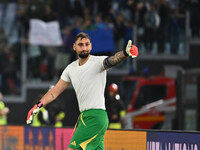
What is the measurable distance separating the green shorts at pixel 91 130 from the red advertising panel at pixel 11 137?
13.5 feet

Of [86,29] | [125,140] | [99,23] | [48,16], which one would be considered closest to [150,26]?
[99,23]

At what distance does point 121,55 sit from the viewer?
24.2ft

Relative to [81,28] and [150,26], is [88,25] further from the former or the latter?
[150,26]

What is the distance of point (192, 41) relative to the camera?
861 inches

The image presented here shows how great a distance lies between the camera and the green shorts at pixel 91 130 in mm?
7914

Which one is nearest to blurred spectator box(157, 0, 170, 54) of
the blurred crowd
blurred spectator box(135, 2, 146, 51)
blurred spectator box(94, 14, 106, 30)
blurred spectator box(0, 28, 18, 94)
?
the blurred crowd

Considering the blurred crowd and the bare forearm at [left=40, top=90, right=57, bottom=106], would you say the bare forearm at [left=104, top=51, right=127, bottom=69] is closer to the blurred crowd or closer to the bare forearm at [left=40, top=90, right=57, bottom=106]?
the bare forearm at [left=40, top=90, right=57, bottom=106]

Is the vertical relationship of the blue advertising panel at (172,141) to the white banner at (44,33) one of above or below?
below

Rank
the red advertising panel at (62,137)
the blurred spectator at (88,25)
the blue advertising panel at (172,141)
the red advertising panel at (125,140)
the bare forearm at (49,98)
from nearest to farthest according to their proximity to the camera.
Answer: the bare forearm at (49,98) → the blue advertising panel at (172,141) → the red advertising panel at (125,140) → the red advertising panel at (62,137) → the blurred spectator at (88,25)

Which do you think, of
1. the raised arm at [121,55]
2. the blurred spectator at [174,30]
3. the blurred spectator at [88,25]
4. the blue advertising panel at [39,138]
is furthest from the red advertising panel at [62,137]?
the blurred spectator at [174,30]

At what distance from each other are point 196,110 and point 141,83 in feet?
11.0

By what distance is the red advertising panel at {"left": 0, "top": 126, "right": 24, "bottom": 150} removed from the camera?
12.0 meters

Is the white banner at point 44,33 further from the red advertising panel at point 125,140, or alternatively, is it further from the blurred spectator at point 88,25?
the red advertising panel at point 125,140

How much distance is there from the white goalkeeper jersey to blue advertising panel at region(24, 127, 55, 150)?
135 inches
